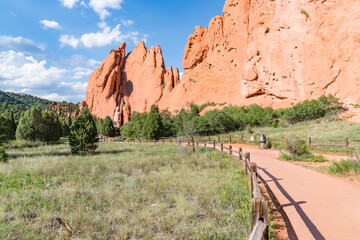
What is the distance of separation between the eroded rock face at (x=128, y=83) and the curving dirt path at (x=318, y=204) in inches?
2733

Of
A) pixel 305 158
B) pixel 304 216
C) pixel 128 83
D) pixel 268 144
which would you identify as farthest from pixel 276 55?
pixel 128 83

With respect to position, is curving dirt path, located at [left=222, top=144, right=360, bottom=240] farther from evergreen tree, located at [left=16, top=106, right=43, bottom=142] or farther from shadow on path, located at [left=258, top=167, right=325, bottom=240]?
evergreen tree, located at [left=16, top=106, right=43, bottom=142]

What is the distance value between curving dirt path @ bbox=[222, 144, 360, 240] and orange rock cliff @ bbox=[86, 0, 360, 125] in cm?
3603

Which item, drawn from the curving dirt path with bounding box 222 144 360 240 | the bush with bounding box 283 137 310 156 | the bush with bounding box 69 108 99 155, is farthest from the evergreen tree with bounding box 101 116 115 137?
the curving dirt path with bounding box 222 144 360 240

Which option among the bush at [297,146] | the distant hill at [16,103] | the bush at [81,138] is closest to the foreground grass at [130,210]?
→ the bush at [297,146]

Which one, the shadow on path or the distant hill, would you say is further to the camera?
the distant hill

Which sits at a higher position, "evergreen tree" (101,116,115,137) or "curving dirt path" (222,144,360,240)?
"evergreen tree" (101,116,115,137)

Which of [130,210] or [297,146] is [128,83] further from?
[130,210]

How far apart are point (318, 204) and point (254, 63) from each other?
5009 centimetres

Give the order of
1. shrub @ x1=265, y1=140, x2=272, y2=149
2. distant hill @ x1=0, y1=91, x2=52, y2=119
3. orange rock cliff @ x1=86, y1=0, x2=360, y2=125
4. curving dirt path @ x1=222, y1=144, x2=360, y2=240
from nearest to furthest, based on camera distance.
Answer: curving dirt path @ x1=222, y1=144, x2=360, y2=240, shrub @ x1=265, y1=140, x2=272, y2=149, orange rock cliff @ x1=86, y1=0, x2=360, y2=125, distant hill @ x1=0, y1=91, x2=52, y2=119

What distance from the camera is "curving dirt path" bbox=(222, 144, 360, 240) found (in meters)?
3.73

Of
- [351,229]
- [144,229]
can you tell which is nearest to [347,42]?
[351,229]

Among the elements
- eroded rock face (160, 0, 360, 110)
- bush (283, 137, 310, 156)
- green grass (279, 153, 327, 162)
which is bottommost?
green grass (279, 153, 327, 162)

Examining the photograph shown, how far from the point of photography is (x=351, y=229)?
3758mm
